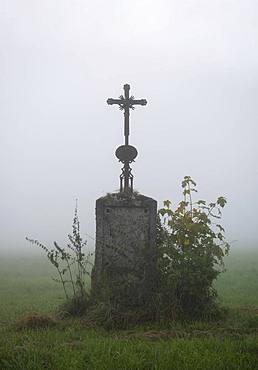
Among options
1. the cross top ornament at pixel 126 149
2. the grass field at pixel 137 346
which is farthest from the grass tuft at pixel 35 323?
the cross top ornament at pixel 126 149

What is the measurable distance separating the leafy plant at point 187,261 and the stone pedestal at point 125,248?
27 centimetres

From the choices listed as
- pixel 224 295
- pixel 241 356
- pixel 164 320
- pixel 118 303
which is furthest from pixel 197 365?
pixel 224 295

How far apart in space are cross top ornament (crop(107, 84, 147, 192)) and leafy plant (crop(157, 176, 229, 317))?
1.42m

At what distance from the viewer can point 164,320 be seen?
8062mm

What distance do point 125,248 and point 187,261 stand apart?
1350 mm

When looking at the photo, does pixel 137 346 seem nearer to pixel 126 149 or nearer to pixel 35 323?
pixel 35 323

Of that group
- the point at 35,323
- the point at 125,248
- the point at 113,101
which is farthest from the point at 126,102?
the point at 35,323

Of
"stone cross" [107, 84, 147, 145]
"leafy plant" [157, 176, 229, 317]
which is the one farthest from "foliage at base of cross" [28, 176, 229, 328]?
"stone cross" [107, 84, 147, 145]

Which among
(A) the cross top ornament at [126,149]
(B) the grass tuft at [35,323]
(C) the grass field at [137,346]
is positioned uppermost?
(A) the cross top ornament at [126,149]

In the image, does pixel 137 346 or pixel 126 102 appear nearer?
pixel 137 346

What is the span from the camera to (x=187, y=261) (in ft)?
28.2

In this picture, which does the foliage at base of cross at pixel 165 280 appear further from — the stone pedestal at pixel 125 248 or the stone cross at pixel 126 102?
the stone cross at pixel 126 102

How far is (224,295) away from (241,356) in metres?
7.16

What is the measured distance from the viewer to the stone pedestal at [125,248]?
890 centimetres
